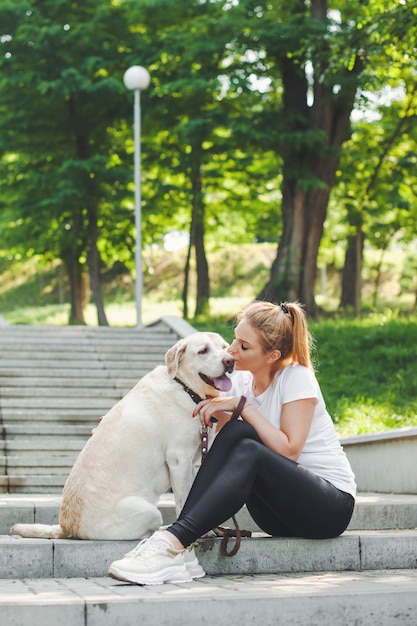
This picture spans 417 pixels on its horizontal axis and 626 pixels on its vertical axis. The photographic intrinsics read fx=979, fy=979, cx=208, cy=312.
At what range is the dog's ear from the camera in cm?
Answer: 514

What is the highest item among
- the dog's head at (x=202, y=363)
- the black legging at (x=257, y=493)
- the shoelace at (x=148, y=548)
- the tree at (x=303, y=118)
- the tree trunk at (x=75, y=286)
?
the tree at (x=303, y=118)

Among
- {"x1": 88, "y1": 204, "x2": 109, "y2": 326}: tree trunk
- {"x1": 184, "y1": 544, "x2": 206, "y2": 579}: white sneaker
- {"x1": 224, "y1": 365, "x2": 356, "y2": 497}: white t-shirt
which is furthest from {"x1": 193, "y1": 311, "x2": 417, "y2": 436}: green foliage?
{"x1": 88, "y1": 204, "x2": 109, "y2": 326}: tree trunk

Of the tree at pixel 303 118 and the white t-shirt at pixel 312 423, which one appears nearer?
the white t-shirt at pixel 312 423

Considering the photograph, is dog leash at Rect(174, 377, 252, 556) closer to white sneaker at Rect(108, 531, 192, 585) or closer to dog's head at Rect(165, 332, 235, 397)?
dog's head at Rect(165, 332, 235, 397)

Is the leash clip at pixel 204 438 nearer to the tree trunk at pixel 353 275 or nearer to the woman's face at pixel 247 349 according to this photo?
the woman's face at pixel 247 349

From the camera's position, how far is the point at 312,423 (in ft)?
16.7

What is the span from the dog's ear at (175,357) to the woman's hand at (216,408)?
0.93 ft

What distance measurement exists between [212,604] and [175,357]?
1545mm

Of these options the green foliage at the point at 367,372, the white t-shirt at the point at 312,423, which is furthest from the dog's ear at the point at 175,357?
the green foliage at the point at 367,372

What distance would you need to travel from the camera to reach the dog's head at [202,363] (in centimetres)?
505

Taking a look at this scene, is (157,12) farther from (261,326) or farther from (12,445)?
(261,326)

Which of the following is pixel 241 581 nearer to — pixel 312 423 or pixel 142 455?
pixel 142 455

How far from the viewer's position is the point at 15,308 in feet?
134

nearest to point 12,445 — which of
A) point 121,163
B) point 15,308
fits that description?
point 121,163
